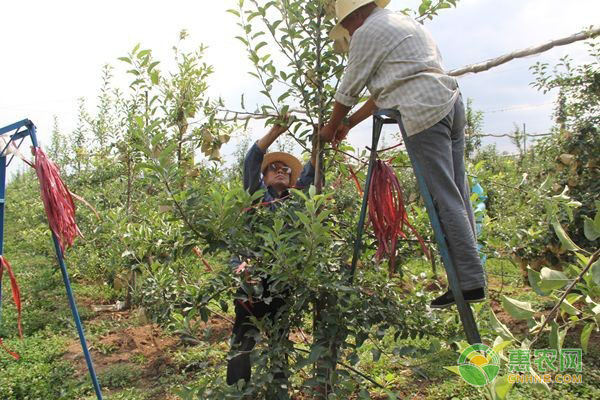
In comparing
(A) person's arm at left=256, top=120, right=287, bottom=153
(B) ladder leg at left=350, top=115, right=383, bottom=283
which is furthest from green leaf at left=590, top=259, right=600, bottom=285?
(A) person's arm at left=256, top=120, right=287, bottom=153

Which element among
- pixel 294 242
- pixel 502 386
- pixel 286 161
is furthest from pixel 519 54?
pixel 502 386

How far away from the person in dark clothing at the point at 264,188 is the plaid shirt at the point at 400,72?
522 millimetres

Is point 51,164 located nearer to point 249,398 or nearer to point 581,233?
point 249,398

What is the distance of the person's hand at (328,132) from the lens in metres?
2.15

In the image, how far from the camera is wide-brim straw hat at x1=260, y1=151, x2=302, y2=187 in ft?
10.2

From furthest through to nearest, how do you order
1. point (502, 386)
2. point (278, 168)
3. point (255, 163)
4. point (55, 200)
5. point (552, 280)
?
point (278, 168)
point (55, 200)
point (255, 163)
point (552, 280)
point (502, 386)

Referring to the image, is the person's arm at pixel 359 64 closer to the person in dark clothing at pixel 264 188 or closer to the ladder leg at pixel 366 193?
the ladder leg at pixel 366 193

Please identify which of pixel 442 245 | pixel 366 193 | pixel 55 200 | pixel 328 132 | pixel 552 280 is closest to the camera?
pixel 552 280

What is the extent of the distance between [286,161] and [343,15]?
1271 millimetres

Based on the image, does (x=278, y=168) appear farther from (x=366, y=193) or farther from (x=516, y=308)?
(x=516, y=308)

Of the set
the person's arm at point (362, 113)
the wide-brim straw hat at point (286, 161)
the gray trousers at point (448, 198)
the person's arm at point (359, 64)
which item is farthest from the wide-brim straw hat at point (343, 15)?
the wide-brim straw hat at point (286, 161)

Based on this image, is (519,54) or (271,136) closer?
(271,136)

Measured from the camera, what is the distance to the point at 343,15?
6.67 feet

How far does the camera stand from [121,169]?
5762 mm
